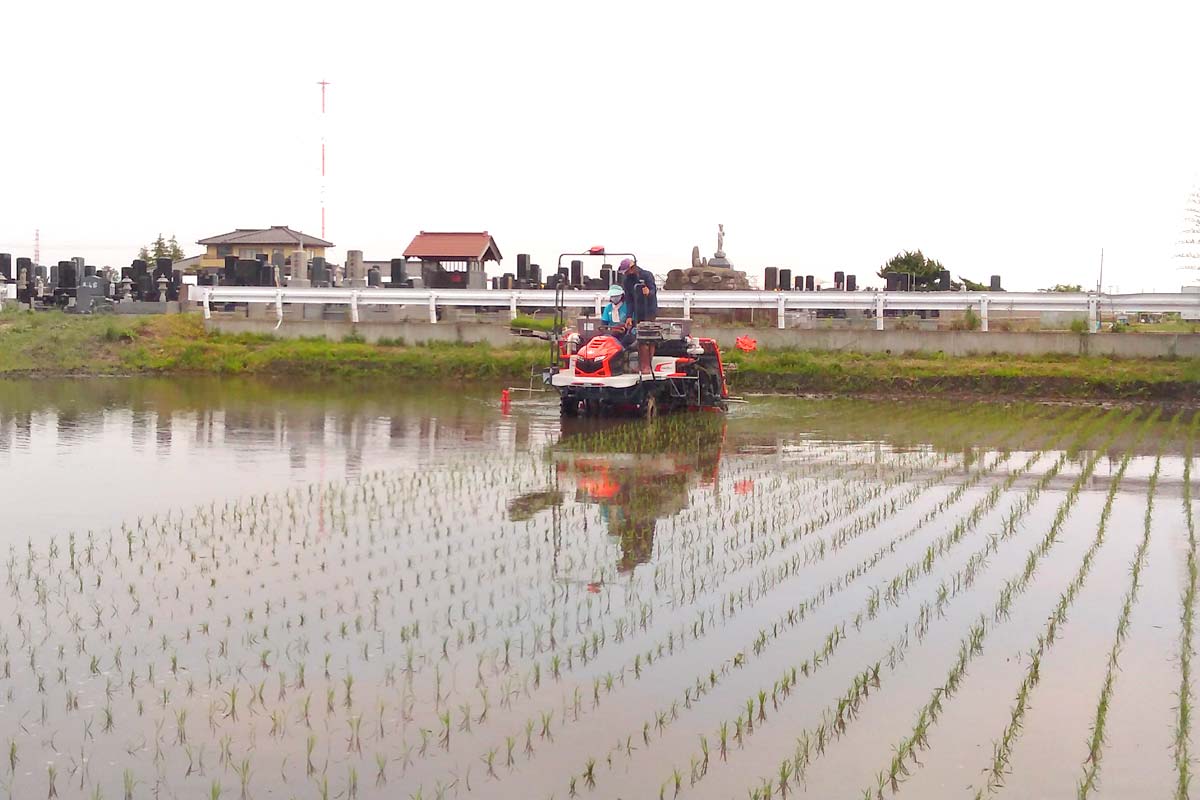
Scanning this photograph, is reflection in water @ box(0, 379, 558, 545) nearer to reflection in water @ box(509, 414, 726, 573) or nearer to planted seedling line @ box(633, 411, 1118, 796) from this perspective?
reflection in water @ box(509, 414, 726, 573)

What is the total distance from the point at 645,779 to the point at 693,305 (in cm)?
2227

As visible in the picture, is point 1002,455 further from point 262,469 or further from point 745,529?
point 262,469

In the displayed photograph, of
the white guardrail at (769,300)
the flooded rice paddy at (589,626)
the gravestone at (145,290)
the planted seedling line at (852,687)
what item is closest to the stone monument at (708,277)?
the white guardrail at (769,300)

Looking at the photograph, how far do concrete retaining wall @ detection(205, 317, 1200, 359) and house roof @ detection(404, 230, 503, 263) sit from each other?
1279 cm

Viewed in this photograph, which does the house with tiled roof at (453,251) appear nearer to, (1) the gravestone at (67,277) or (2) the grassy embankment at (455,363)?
(1) the gravestone at (67,277)

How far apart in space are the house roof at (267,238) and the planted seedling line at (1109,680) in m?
39.6

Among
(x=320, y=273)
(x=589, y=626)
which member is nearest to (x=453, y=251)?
(x=320, y=273)

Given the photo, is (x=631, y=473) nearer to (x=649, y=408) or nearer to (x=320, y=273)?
(x=649, y=408)

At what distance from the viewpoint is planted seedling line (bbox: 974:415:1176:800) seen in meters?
5.32

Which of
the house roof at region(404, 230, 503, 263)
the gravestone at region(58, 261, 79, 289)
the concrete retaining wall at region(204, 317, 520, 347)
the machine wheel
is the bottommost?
the machine wheel

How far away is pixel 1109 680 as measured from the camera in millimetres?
6500

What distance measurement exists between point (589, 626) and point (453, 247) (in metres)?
35.0

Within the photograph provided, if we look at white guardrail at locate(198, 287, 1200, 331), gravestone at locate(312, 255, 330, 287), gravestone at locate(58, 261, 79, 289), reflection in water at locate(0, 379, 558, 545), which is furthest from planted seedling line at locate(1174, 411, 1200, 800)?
gravestone at locate(58, 261, 79, 289)

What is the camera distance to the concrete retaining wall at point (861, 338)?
2402cm
